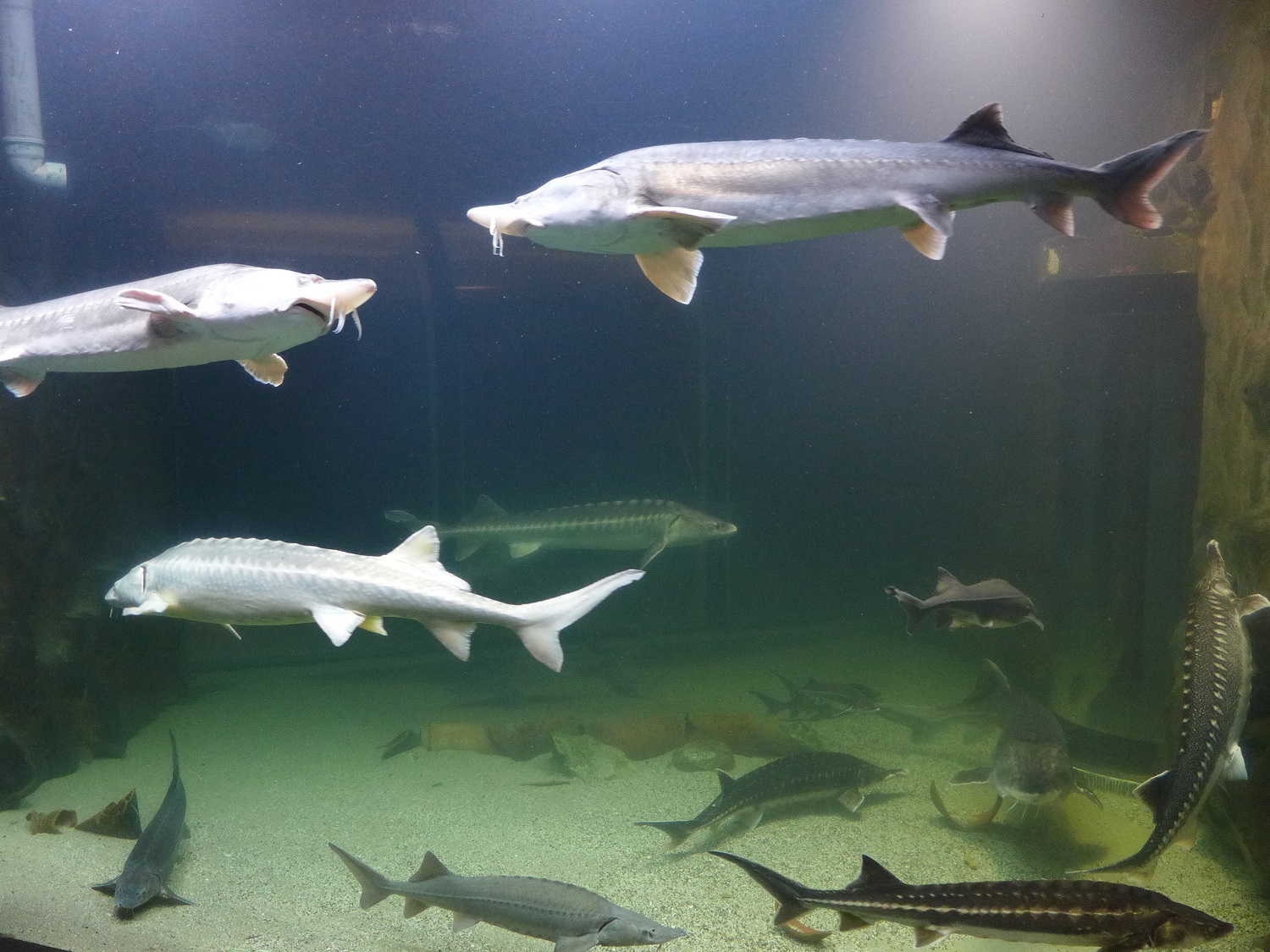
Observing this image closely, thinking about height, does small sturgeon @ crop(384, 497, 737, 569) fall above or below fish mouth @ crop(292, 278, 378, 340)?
below

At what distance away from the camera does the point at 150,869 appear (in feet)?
9.27

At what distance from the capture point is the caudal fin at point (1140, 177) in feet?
5.81

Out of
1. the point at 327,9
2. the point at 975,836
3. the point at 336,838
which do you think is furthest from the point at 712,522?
the point at 327,9

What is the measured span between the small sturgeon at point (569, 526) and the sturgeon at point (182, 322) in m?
5.00

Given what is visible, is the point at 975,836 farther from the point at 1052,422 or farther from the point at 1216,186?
the point at 1052,422

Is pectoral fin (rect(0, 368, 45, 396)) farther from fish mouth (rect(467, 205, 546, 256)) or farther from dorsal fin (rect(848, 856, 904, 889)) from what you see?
dorsal fin (rect(848, 856, 904, 889))

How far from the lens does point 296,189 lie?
8070 millimetres

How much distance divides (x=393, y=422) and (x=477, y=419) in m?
1.25

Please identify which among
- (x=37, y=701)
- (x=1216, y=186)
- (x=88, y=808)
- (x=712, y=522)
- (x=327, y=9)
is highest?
(x=327, y=9)

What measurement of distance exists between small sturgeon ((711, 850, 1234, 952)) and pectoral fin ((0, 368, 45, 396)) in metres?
2.66

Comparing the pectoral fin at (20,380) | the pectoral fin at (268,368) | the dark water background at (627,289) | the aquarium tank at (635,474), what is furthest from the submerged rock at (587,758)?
the dark water background at (627,289)

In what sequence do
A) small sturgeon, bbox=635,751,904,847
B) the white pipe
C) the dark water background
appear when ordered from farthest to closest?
the dark water background → the white pipe → small sturgeon, bbox=635,751,904,847

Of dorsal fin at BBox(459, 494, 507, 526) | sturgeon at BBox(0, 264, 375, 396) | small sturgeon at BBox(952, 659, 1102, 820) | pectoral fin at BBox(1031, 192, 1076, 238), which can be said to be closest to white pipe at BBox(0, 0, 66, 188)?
dorsal fin at BBox(459, 494, 507, 526)

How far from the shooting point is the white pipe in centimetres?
589
